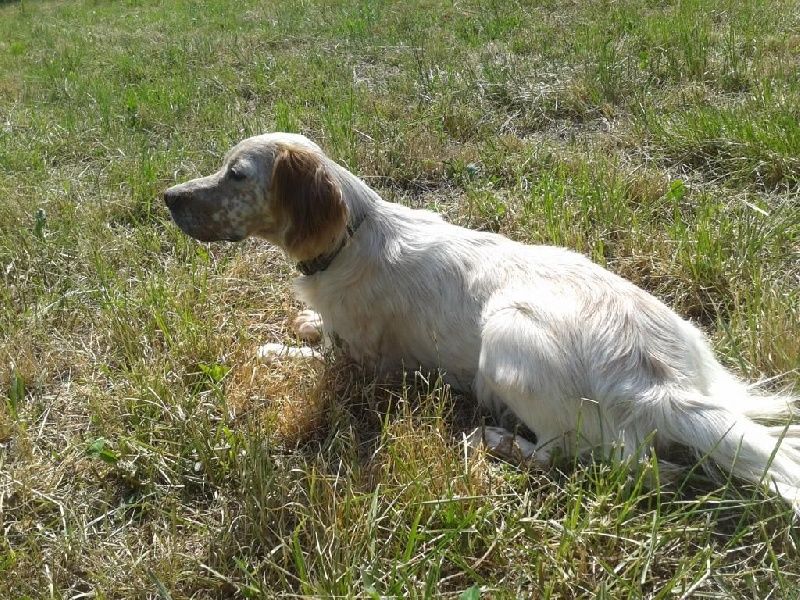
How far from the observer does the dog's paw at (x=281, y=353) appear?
3.00m

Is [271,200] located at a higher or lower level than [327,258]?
higher

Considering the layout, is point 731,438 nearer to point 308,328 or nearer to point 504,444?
point 504,444

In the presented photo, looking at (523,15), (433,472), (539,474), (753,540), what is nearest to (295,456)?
(433,472)

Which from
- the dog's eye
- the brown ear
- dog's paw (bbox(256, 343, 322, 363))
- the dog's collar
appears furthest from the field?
the dog's eye

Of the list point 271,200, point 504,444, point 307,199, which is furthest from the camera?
point 271,200

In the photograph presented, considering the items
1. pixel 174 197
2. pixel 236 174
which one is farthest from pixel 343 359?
pixel 174 197

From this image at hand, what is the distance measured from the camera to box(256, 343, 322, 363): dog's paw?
300 centimetres

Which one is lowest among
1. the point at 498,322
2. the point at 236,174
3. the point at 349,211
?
the point at 498,322

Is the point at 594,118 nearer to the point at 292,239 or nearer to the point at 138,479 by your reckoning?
the point at 292,239

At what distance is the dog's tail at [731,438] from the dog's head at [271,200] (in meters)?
1.41

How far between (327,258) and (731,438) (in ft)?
5.45

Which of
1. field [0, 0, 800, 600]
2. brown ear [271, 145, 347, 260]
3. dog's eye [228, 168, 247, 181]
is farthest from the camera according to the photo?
dog's eye [228, 168, 247, 181]

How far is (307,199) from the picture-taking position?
2.69 m

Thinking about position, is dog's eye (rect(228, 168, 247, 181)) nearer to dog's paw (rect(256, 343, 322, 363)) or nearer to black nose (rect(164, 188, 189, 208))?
black nose (rect(164, 188, 189, 208))
